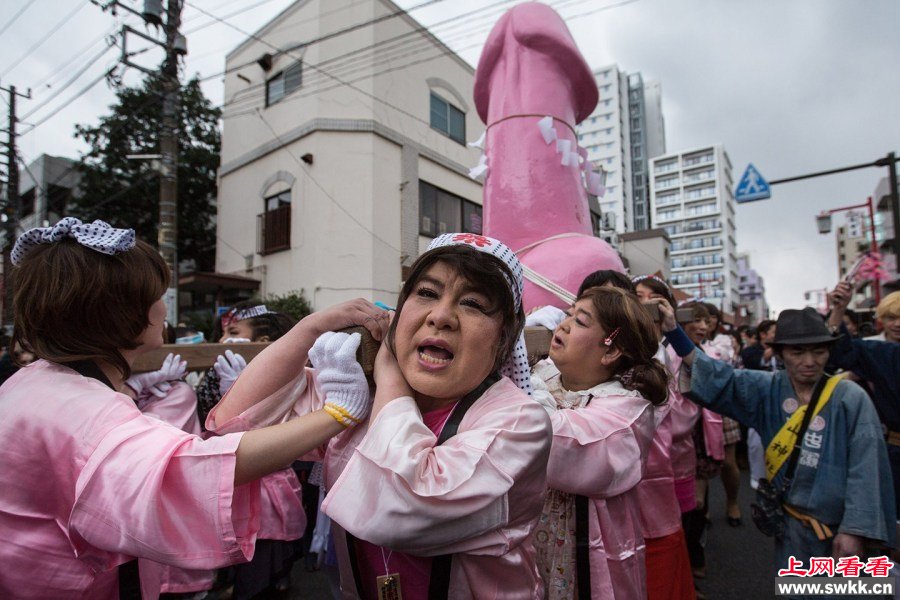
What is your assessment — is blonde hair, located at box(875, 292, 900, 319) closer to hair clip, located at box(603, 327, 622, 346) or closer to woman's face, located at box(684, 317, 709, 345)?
woman's face, located at box(684, 317, 709, 345)

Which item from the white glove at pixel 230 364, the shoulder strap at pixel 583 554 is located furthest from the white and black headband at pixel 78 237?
the shoulder strap at pixel 583 554

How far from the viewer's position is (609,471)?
5.96ft

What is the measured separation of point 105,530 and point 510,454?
2.97ft

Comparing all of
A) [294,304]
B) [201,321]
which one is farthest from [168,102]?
[201,321]

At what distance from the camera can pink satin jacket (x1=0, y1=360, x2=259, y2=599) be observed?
1054 millimetres

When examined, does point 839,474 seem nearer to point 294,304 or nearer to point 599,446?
point 599,446

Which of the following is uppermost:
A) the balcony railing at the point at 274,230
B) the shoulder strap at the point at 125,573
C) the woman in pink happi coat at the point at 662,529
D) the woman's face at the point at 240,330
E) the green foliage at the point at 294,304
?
the balcony railing at the point at 274,230

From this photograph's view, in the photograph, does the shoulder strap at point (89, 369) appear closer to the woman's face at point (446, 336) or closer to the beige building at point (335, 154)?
the woman's face at point (446, 336)

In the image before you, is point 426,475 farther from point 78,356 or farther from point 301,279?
point 301,279

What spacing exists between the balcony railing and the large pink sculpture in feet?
30.3

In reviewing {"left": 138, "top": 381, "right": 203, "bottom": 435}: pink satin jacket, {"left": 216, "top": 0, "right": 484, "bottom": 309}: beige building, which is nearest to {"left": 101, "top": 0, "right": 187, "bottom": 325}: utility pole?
{"left": 216, "top": 0, "right": 484, "bottom": 309}: beige building

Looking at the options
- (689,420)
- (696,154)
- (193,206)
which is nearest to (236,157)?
(193,206)

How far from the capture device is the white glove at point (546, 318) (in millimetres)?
2752

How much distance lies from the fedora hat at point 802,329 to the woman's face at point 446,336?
2006 millimetres
